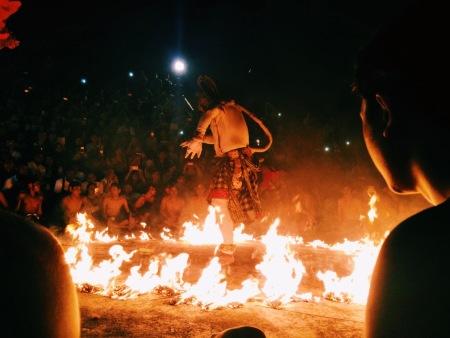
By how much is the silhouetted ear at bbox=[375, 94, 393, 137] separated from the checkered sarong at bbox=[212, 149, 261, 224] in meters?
4.26

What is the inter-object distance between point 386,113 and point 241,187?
14.5ft

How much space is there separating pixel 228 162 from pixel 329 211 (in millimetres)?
6867

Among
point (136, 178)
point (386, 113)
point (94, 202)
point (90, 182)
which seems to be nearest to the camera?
point (386, 113)

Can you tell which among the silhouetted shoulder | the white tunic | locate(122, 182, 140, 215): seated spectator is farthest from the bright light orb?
the silhouetted shoulder

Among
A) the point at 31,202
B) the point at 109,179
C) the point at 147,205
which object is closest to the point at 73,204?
the point at 31,202

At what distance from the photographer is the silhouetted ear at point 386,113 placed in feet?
3.61

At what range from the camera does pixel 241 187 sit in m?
5.50

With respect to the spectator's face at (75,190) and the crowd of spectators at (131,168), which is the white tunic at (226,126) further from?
the spectator's face at (75,190)

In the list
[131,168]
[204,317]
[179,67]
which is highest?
[179,67]

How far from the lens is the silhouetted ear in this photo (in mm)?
1102

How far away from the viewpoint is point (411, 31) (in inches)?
39.0

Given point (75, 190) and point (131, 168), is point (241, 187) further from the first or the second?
point (131, 168)

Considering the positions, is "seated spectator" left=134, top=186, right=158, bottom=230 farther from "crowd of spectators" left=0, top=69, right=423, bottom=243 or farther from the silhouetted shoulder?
the silhouetted shoulder

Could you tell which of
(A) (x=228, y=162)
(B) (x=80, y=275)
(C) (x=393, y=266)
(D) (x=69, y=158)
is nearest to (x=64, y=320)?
(C) (x=393, y=266)
